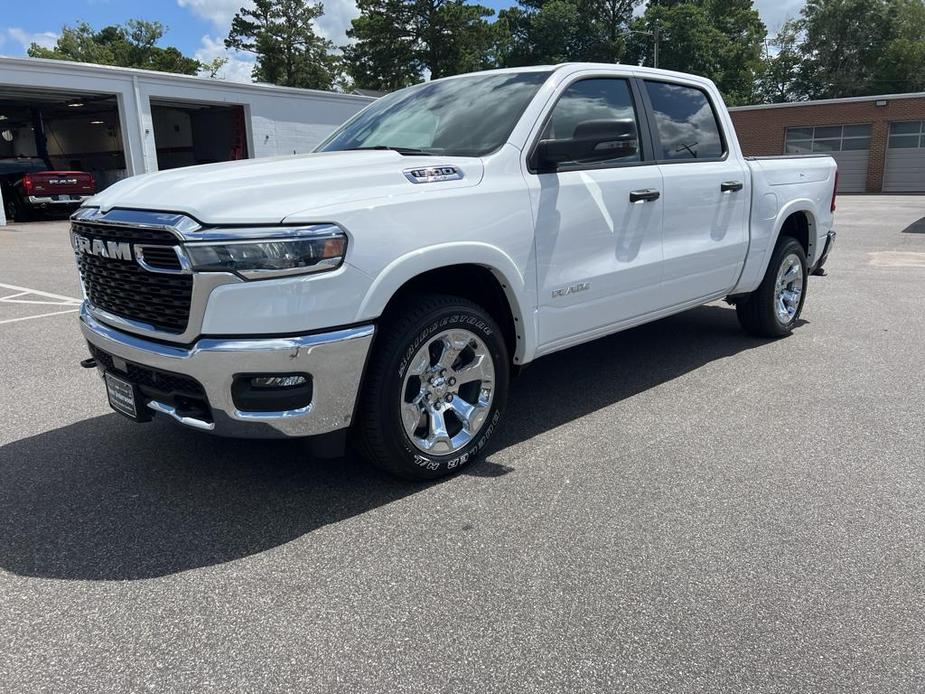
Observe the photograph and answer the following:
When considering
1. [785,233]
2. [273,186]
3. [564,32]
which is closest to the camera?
[273,186]

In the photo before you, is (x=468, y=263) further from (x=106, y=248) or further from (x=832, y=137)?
(x=832, y=137)

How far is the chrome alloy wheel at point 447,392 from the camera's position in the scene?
356 centimetres

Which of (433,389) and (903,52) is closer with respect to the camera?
(433,389)

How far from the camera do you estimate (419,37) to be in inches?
2050

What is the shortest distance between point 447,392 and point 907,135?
134 feet

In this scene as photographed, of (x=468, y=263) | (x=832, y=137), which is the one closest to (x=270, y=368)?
(x=468, y=263)

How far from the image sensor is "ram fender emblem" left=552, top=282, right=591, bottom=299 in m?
4.12

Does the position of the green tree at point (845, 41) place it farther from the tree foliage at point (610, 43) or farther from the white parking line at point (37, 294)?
the white parking line at point (37, 294)

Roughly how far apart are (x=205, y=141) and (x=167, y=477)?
1297 inches

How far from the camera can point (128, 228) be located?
10.5 feet

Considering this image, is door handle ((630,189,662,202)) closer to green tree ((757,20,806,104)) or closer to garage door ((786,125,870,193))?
garage door ((786,125,870,193))

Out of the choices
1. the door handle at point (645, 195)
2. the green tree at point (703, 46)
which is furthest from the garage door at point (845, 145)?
the door handle at point (645, 195)

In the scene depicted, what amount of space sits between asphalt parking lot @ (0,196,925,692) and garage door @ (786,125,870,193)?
124 ft

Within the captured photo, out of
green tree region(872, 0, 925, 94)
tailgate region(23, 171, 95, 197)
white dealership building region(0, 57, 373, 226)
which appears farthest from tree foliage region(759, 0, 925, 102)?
tailgate region(23, 171, 95, 197)
